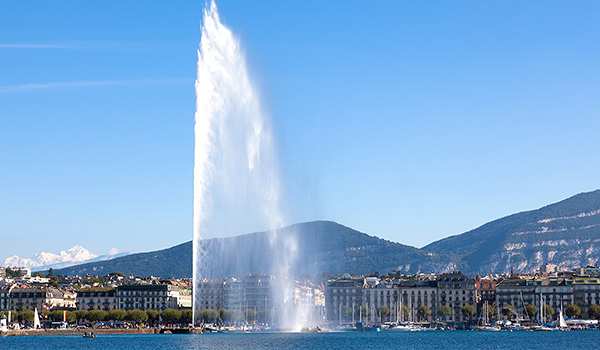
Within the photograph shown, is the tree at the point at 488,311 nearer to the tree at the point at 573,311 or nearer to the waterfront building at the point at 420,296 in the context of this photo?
the waterfront building at the point at 420,296

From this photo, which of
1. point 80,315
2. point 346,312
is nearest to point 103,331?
point 80,315

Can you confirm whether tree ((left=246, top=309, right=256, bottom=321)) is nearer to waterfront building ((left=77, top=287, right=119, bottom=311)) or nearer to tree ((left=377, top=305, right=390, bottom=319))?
tree ((left=377, top=305, right=390, bottom=319))

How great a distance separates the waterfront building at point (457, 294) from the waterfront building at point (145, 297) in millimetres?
42238

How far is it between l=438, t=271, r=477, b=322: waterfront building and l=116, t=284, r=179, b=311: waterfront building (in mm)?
42238

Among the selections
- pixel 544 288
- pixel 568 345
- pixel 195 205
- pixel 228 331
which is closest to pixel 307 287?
pixel 228 331

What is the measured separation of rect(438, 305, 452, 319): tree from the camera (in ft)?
456

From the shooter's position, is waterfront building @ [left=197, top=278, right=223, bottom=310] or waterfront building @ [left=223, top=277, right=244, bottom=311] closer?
waterfront building @ [left=197, top=278, right=223, bottom=310]

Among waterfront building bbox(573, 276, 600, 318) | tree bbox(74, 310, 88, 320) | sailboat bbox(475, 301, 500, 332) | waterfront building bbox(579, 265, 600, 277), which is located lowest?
sailboat bbox(475, 301, 500, 332)

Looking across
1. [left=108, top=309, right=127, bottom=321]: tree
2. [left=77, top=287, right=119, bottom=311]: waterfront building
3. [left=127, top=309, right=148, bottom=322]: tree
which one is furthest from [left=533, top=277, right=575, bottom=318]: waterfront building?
[left=77, top=287, right=119, bottom=311]: waterfront building

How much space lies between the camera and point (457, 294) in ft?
468

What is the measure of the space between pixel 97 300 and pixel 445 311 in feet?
175

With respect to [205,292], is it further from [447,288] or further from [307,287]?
[447,288]

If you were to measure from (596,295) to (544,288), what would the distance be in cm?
745

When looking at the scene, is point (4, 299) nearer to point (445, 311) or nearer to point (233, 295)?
point (233, 295)
